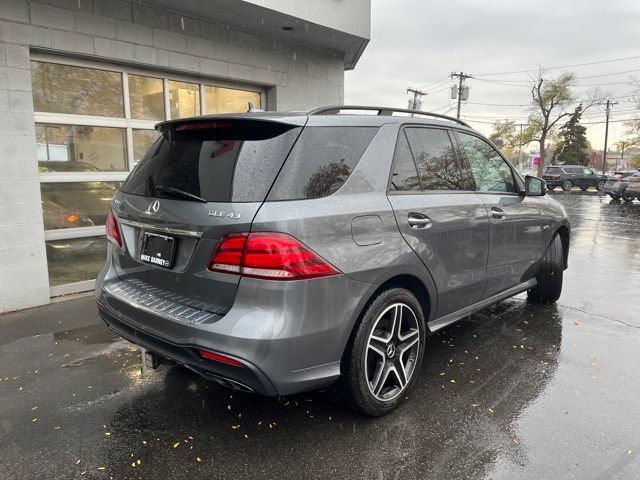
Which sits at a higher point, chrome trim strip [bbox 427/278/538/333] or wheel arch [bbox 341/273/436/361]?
wheel arch [bbox 341/273/436/361]

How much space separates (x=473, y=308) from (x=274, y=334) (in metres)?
2.01

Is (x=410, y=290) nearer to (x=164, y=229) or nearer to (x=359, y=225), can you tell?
(x=359, y=225)

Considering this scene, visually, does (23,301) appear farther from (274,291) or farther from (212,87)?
(274,291)

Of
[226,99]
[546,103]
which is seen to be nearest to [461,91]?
[546,103]

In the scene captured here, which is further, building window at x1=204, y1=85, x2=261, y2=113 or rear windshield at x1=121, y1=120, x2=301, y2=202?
building window at x1=204, y1=85, x2=261, y2=113

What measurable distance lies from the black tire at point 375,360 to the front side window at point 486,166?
4.36ft

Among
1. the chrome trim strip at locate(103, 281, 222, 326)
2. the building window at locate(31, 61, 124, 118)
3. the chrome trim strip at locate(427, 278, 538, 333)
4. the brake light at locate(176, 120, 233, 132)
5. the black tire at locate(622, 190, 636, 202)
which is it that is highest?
the building window at locate(31, 61, 124, 118)

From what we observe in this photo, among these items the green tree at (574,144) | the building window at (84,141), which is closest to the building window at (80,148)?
the building window at (84,141)

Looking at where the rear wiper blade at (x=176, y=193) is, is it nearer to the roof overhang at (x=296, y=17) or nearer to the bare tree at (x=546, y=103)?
the roof overhang at (x=296, y=17)

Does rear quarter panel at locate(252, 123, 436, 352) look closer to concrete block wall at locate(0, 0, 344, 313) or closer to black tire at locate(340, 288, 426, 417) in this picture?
black tire at locate(340, 288, 426, 417)

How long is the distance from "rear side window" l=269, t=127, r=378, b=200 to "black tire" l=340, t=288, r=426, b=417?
73 centimetres

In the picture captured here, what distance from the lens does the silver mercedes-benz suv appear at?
2.27 meters

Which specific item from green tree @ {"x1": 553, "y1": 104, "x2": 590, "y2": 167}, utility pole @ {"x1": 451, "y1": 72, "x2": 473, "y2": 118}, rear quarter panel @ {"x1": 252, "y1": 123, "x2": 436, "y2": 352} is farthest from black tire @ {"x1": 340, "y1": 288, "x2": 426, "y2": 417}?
green tree @ {"x1": 553, "y1": 104, "x2": 590, "y2": 167}

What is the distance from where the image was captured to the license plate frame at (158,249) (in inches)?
99.8
